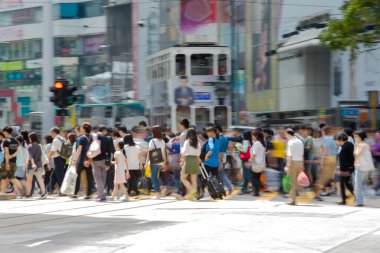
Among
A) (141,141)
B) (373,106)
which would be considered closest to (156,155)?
(141,141)

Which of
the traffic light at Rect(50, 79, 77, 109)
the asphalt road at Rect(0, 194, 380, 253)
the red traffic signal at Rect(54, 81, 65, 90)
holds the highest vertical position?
the red traffic signal at Rect(54, 81, 65, 90)

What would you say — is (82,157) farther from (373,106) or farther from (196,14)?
(196,14)

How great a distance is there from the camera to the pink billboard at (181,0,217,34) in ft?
189

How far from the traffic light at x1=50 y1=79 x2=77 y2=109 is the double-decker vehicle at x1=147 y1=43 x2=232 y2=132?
5.67 metres

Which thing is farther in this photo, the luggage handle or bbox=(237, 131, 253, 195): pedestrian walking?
bbox=(237, 131, 253, 195): pedestrian walking

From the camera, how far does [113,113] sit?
140 feet

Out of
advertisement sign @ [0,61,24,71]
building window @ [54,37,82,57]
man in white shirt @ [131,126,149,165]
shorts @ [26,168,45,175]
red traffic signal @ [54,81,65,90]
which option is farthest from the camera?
advertisement sign @ [0,61,24,71]

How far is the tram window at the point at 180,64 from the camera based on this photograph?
2991 centimetres

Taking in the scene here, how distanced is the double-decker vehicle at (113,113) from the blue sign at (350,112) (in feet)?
53.4

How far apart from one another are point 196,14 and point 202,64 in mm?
28989

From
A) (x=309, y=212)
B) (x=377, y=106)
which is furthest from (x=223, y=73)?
(x=309, y=212)

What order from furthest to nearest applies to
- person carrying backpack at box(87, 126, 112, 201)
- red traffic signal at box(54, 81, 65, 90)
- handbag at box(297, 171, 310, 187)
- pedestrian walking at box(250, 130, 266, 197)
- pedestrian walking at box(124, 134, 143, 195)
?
red traffic signal at box(54, 81, 65, 90) < pedestrian walking at box(124, 134, 143, 195) < pedestrian walking at box(250, 130, 266, 197) < person carrying backpack at box(87, 126, 112, 201) < handbag at box(297, 171, 310, 187)

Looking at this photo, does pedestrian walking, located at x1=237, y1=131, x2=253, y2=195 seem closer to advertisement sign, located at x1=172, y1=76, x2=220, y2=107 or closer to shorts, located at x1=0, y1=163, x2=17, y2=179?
shorts, located at x1=0, y1=163, x2=17, y2=179

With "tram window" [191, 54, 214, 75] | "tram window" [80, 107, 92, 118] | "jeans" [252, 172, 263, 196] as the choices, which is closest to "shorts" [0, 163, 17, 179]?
"jeans" [252, 172, 263, 196]
